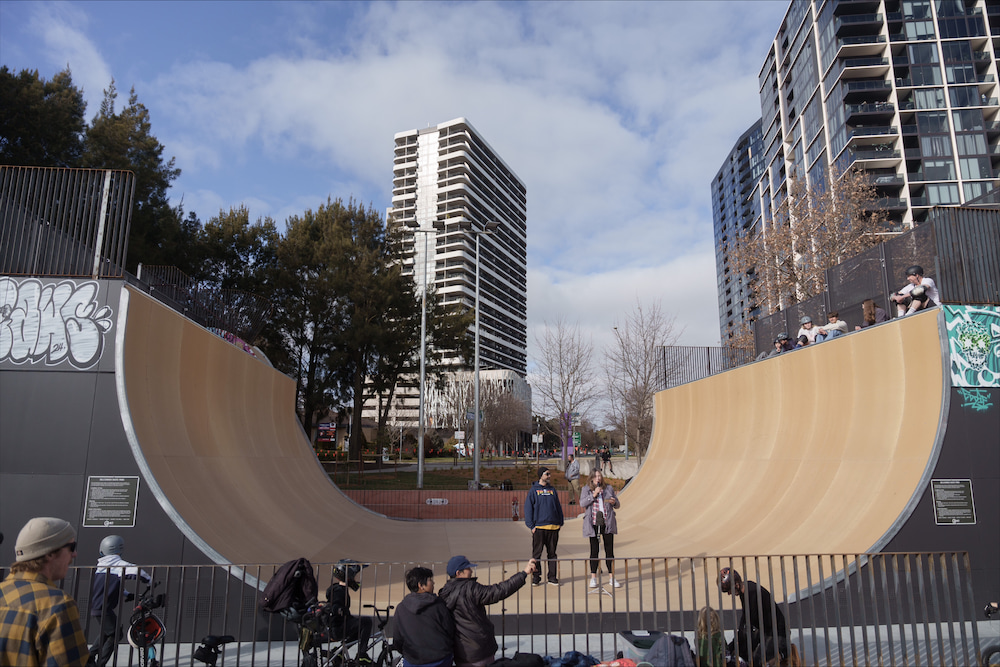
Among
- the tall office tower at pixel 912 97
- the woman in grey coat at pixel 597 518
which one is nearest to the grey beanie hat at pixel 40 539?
the woman in grey coat at pixel 597 518

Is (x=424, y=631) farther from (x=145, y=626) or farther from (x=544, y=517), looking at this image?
(x=544, y=517)

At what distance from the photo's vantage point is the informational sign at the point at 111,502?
6.44m

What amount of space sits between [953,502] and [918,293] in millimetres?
2858

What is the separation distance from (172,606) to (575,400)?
25.2 metres

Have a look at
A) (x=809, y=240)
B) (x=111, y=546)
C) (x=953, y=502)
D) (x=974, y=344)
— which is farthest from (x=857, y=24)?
(x=111, y=546)

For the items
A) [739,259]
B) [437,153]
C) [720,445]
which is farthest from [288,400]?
[437,153]

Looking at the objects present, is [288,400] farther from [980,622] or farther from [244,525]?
[980,622]

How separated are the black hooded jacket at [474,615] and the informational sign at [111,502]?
4.47 meters

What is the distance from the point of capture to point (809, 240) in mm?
24875

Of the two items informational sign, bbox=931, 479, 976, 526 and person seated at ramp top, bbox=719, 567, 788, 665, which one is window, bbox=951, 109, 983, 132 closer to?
informational sign, bbox=931, 479, 976, 526

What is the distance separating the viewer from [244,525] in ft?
25.8

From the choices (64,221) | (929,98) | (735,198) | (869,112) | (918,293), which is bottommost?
(918,293)

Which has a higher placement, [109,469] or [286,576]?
[109,469]

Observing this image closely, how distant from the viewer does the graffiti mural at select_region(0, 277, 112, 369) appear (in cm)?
697
